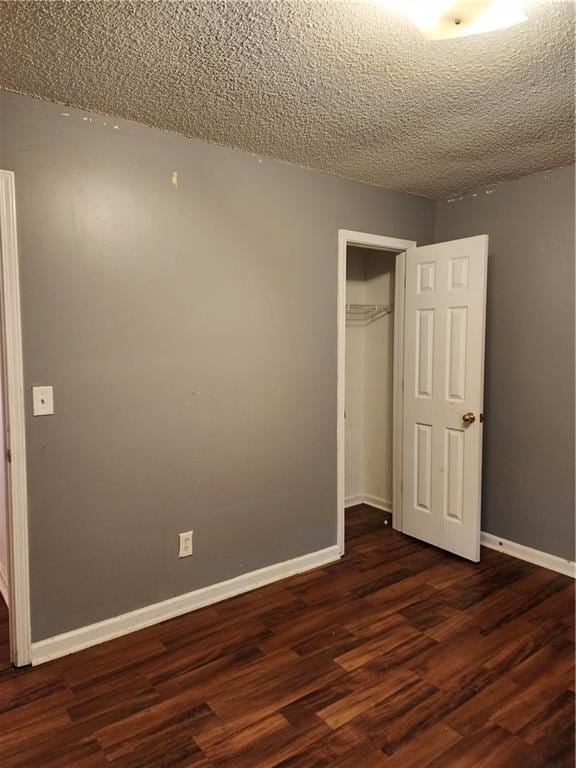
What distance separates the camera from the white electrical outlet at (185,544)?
8.37 ft

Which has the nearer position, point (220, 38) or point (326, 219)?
point (220, 38)

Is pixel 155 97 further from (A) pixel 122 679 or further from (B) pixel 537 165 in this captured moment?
(A) pixel 122 679

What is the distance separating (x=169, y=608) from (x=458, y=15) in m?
2.70

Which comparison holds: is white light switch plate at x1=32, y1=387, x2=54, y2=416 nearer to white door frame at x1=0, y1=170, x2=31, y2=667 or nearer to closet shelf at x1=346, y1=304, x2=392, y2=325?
white door frame at x1=0, y1=170, x2=31, y2=667

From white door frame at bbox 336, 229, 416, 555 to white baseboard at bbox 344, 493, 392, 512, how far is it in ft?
1.37

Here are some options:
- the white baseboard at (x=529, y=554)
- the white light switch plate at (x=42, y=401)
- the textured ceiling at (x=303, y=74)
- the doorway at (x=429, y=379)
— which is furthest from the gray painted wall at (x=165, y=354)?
the white baseboard at (x=529, y=554)

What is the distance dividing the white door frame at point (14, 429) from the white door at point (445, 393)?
2.43 metres

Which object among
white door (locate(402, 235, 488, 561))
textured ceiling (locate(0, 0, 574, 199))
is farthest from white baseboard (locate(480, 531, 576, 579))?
textured ceiling (locate(0, 0, 574, 199))

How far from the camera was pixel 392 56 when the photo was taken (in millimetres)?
1729

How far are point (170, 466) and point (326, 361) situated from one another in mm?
1165

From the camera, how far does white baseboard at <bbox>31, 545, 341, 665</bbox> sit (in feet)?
7.23

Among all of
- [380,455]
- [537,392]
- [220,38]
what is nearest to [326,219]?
[220,38]

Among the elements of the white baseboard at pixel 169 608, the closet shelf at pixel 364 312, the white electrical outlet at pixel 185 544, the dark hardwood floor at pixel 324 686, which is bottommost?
the dark hardwood floor at pixel 324 686

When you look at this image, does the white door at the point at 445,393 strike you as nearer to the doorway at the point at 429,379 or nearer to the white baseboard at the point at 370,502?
the doorway at the point at 429,379
